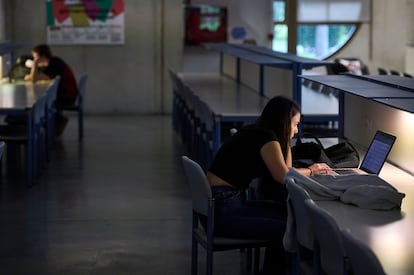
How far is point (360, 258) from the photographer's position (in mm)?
2822

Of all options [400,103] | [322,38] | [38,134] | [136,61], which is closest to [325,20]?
[322,38]

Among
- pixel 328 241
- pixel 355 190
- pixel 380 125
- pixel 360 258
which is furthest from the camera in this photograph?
pixel 380 125

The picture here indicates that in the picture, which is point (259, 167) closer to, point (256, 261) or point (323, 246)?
point (256, 261)

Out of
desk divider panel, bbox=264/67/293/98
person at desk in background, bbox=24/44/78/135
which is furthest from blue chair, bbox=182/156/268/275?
person at desk in background, bbox=24/44/78/135

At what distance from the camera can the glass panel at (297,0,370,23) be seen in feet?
54.6

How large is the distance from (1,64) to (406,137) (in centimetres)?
707

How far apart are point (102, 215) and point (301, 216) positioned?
3.31 m

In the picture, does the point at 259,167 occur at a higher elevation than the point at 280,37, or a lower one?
lower

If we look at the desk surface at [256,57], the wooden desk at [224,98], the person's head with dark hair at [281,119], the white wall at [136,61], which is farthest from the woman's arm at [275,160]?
the white wall at [136,61]

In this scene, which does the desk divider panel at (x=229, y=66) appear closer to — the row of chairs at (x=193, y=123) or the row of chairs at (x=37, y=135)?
the row of chairs at (x=193, y=123)

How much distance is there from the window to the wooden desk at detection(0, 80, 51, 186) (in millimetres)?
6971

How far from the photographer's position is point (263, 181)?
16.3ft

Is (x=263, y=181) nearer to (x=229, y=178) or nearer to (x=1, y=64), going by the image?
(x=229, y=178)

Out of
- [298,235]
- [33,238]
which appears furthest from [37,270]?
[298,235]
